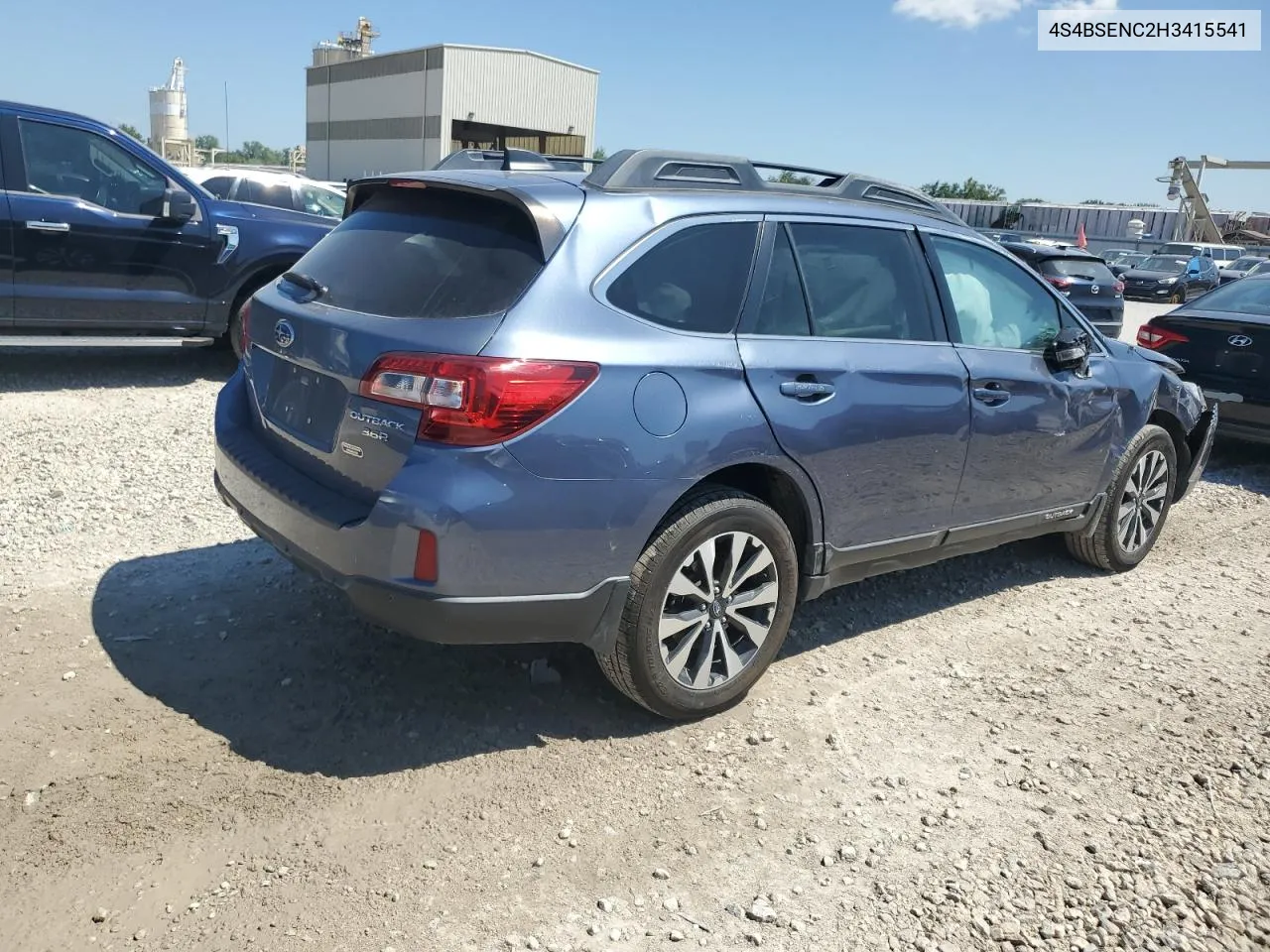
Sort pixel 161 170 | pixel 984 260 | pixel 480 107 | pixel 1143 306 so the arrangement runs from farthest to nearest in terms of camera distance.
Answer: pixel 480 107 → pixel 1143 306 → pixel 161 170 → pixel 984 260

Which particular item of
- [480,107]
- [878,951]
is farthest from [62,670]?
[480,107]

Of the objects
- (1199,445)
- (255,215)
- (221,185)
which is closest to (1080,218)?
(221,185)

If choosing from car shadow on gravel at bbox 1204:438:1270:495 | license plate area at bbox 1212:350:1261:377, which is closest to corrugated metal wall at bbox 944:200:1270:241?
car shadow on gravel at bbox 1204:438:1270:495

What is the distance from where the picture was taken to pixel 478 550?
9.71ft

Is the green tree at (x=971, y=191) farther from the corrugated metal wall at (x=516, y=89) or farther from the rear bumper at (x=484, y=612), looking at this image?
the rear bumper at (x=484, y=612)

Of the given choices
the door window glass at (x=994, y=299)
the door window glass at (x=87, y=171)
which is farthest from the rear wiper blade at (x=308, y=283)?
the door window glass at (x=87, y=171)

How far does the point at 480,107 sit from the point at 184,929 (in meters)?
52.2

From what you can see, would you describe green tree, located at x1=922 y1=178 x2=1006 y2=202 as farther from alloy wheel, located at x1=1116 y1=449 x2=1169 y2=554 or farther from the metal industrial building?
alloy wheel, located at x1=1116 y1=449 x2=1169 y2=554

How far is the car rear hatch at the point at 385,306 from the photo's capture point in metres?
3.07

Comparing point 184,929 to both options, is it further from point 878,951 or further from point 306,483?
point 878,951

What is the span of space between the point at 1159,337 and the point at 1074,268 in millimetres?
6856

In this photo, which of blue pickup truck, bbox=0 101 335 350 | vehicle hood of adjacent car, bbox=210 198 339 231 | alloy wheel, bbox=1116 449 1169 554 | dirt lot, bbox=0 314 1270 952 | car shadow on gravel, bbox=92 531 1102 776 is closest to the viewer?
dirt lot, bbox=0 314 1270 952

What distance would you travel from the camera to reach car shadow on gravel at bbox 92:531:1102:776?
3395mm

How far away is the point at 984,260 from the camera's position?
4680 millimetres
